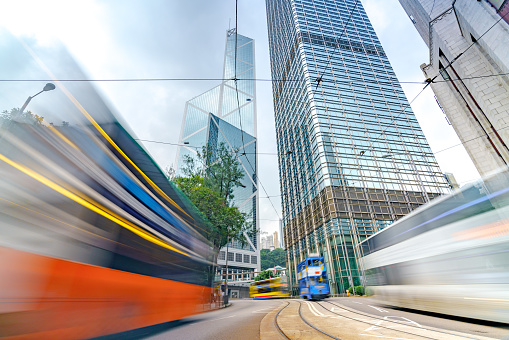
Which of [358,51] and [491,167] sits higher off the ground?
[358,51]

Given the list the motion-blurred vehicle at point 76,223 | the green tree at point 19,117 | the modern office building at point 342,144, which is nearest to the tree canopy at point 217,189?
the modern office building at point 342,144

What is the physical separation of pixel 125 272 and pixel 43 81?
3.31 meters

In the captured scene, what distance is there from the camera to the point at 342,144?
3103cm

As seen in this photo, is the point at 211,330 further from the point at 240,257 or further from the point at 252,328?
the point at 240,257

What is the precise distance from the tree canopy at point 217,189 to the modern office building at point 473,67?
16711 millimetres

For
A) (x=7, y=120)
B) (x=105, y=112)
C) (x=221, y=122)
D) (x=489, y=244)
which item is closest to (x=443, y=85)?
(x=489, y=244)

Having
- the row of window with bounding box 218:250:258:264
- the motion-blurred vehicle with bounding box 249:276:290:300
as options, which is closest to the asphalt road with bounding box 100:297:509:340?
the motion-blurred vehicle with bounding box 249:276:290:300

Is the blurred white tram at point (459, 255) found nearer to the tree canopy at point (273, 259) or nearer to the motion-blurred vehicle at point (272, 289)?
the motion-blurred vehicle at point (272, 289)

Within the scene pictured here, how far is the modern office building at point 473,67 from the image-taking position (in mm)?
10578

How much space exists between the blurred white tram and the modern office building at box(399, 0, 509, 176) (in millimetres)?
9586

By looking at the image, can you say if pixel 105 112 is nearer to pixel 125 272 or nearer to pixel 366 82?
pixel 125 272

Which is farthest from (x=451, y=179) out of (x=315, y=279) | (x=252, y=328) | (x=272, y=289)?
(x=252, y=328)

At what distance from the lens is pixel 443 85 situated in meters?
18.2

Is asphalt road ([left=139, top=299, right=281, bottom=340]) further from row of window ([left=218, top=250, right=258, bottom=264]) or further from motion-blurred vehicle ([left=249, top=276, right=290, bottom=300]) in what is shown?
row of window ([left=218, top=250, right=258, bottom=264])
